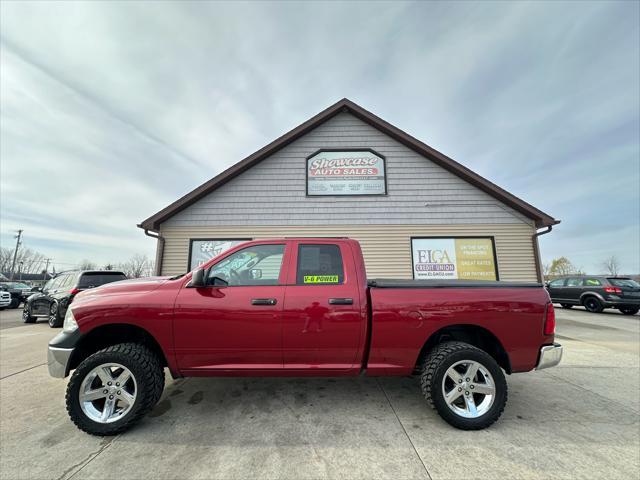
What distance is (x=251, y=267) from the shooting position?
2977 millimetres

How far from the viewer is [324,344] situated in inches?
107

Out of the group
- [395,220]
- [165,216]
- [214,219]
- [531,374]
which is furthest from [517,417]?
[165,216]

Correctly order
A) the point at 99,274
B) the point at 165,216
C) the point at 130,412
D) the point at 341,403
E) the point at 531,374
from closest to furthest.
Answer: the point at 130,412 < the point at 341,403 < the point at 531,374 < the point at 165,216 < the point at 99,274

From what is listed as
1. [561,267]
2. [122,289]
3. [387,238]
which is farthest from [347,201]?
[561,267]

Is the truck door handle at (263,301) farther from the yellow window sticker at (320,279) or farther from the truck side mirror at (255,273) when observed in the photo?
the yellow window sticker at (320,279)

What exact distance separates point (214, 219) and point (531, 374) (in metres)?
8.25

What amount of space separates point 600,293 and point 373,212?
11.2 meters

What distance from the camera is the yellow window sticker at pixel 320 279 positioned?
113 inches

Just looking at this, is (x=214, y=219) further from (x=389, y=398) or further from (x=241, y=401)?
(x=389, y=398)

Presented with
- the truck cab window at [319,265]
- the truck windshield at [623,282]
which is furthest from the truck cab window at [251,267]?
the truck windshield at [623,282]

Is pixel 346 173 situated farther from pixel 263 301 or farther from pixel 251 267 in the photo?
pixel 263 301

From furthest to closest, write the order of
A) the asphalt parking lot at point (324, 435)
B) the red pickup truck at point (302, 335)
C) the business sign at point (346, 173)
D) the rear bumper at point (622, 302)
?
the rear bumper at point (622, 302), the business sign at point (346, 173), the red pickup truck at point (302, 335), the asphalt parking lot at point (324, 435)

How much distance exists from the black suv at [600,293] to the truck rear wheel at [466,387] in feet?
43.7

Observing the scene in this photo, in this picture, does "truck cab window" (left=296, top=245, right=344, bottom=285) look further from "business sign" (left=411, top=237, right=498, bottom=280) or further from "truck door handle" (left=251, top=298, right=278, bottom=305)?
"business sign" (left=411, top=237, right=498, bottom=280)
